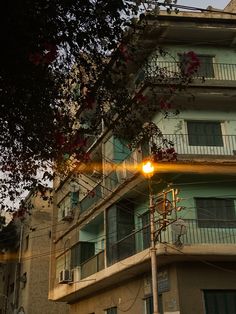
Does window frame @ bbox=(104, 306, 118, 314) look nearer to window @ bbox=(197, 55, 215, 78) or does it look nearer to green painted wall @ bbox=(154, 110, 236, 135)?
green painted wall @ bbox=(154, 110, 236, 135)

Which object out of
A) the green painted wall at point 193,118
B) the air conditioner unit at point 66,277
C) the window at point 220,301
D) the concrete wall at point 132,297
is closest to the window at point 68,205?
the air conditioner unit at point 66,277

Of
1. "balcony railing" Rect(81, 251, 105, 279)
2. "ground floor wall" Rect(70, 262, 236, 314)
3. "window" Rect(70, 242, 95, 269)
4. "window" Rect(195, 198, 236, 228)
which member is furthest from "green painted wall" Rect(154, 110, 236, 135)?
"window" Rect(70, 242, 95, 269)

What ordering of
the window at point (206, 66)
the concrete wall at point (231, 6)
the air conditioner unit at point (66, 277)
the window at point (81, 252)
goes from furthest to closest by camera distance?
the window at point (81, 252) → the air conditioner unit at point (66, 277) → the concrete wall at point (231, 6) → the window at point (206, 66)

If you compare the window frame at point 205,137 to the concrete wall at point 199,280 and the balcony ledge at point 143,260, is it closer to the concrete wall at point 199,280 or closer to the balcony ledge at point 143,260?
the balcony ledge at point 143,260

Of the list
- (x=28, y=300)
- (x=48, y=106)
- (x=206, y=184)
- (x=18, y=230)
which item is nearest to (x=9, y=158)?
(x=48, y=106)

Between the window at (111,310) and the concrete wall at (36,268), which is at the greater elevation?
the concrete wall at (36,268)

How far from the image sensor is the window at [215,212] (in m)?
17.2

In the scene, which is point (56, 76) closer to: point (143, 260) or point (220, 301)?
point (143, 260)

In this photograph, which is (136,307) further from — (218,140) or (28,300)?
(28,300)

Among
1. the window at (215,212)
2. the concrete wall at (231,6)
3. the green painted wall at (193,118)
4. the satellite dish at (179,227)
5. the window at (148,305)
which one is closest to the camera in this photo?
the satellite dish at (179,227)

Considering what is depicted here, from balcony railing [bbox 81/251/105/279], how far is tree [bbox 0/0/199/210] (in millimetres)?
12399

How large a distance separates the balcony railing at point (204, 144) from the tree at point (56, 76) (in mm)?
10049

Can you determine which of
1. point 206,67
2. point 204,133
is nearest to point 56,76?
point 204,133

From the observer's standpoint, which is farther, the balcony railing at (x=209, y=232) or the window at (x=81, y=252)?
the window at (x=81, y=252)
